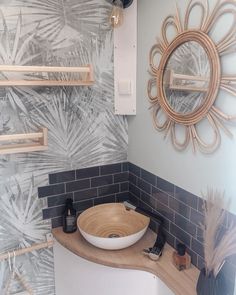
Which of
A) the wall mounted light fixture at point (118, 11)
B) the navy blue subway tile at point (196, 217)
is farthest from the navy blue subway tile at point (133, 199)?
the wall mounted light fixture at point (118, 11)

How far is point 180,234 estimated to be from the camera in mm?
1419

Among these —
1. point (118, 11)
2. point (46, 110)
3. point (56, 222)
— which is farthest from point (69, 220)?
point (118, 11)

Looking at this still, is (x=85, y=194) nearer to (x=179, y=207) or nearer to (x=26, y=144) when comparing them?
(x=26, y=144)

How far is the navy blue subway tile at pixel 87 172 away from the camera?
1723 millimetres

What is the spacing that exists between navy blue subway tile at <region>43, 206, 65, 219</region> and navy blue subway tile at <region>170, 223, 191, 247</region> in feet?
2.21

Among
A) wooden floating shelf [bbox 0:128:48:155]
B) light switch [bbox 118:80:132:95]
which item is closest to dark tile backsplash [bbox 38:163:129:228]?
wooden floating shelf [bbox 0:128:48:155]

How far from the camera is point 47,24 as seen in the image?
58.5 inches

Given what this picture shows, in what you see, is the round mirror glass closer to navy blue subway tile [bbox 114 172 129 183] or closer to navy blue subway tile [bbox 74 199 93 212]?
navy blue subway tile [bbox 114 172 129 183]

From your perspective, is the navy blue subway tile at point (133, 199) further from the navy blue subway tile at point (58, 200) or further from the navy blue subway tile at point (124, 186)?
the navy blue subway tile at point (58, 200)

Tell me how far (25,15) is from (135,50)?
631mm

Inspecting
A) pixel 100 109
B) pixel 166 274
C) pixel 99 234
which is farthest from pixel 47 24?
pixel 166 274

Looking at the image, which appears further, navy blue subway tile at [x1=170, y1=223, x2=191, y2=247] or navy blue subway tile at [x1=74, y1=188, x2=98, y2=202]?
navy blue subway tile at [x1=74, y1=188, x2=98, y2=202]

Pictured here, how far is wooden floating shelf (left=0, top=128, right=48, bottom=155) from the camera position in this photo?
1.38m

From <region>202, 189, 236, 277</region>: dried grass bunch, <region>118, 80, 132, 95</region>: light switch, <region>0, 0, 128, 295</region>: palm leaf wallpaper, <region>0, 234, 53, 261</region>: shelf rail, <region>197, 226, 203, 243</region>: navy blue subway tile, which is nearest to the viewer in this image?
<region>202, 189, 236, 277</region>: dried grass bunch
